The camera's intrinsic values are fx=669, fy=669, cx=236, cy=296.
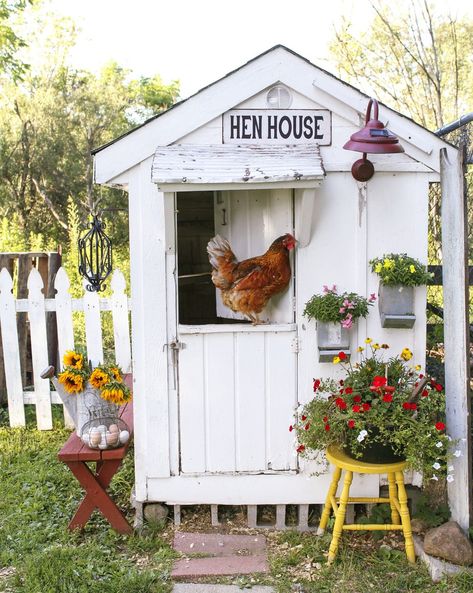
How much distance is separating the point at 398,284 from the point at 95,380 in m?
2.03

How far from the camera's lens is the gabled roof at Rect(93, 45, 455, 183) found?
4113 millimetres

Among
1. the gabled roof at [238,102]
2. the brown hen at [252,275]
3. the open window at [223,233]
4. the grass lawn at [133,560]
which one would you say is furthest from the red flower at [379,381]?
the gabled roof at [238,102]

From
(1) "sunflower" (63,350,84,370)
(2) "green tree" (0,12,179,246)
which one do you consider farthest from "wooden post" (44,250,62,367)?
(2) "green tree" (0,12,179,246)

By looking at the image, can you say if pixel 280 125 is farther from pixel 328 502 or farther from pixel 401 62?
pixel 401 62

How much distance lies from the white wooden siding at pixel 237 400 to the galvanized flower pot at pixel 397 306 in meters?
0.62

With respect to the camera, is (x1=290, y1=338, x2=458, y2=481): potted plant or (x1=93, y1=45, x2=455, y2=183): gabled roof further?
(x1=93, y1=45, x2=455, y2=183): gabled roof

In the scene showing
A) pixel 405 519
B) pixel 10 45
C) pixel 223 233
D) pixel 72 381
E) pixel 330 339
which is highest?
pixel 10 45

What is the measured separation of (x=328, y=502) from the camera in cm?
427

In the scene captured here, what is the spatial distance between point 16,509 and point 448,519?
300 centimetres

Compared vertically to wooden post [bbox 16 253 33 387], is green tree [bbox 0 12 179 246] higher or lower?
higher

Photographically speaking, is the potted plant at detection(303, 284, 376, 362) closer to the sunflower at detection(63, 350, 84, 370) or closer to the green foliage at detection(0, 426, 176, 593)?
the sunflower at detection(63, 350, 84, 370)

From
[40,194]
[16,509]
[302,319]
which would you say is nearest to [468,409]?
[302,319]


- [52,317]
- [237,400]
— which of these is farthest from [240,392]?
[52,317]

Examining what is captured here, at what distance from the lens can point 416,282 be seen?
4121mm
